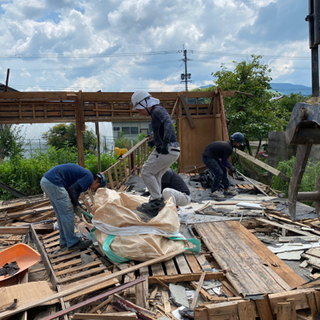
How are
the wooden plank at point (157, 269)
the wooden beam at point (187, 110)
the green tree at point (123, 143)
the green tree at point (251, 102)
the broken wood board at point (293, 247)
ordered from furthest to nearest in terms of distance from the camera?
the green tree at point (123, 143), the green tree at point (251, 102), the wooden beam at point (187, 110), the broken wood board at point (293, 247), the wooden plank at point (157, 269)

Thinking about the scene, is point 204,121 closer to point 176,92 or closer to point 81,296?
point 176,92

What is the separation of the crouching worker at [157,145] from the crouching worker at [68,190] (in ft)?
2.71

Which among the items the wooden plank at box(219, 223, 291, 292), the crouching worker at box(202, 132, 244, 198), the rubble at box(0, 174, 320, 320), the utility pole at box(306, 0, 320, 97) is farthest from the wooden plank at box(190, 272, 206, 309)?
the crouching worker at box(202, 132, 244, 198)

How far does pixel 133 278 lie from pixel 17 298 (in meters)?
1.16

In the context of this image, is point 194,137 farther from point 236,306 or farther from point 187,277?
point 236,306

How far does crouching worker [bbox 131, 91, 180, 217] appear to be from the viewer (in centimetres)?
416

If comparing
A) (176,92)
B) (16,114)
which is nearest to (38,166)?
(16,114)

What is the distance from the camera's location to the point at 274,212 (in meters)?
5.27

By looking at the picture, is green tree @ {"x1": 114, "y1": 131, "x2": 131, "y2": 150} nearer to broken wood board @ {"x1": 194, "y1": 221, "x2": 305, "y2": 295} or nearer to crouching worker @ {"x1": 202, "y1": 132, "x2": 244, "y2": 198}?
crouching worker @ {"x1": 202, "y1": 132, "x2": 244, "y2": 198}

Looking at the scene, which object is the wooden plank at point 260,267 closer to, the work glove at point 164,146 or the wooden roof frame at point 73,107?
the work glove at point 164,146

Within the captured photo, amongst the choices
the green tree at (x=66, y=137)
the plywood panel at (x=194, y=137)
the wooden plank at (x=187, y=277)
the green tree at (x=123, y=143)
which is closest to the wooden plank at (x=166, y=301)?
the wooden plank at (x=187, y=277)

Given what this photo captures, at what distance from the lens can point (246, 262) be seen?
10.8 ft

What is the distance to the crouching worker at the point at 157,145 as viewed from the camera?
4.16 meters

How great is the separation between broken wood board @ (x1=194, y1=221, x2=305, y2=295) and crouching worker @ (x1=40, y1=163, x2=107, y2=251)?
6.19ft
